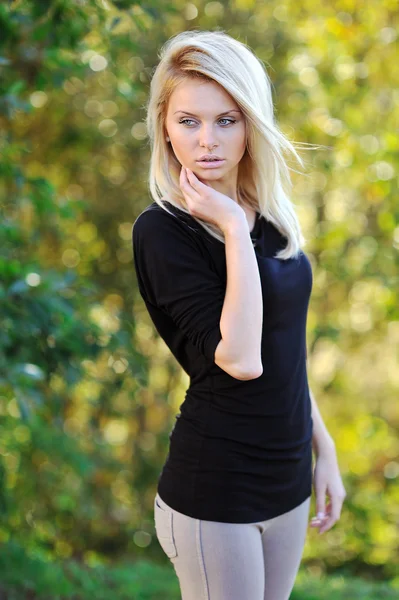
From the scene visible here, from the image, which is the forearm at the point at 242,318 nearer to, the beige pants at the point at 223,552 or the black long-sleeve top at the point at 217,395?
the black long-sleeve top at the point at 217,395

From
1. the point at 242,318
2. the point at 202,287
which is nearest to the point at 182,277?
the point at 202,287

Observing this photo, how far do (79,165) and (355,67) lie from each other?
1829 millimetres

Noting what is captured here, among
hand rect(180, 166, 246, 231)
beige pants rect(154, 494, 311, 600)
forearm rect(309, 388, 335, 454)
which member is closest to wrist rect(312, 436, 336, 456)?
forearm rect(309, 388, 335, 454)

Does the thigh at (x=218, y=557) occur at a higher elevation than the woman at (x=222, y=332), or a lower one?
lower

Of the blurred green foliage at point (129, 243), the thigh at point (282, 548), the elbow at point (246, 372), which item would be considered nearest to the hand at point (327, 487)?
the thigh at point (282, 548)

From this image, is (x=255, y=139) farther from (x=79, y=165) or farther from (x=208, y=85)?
(x=79, y=165)

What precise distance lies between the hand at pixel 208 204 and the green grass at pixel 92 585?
2.40 metres

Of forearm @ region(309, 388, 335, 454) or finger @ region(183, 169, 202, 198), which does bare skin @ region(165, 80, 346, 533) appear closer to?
finger @ region(183, 169, 202, 198)

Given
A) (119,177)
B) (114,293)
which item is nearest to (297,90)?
(119,177)

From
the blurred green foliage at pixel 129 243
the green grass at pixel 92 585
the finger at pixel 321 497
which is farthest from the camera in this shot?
the blurred green foliage at pixel 129 243

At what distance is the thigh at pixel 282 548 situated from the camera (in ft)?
5.36

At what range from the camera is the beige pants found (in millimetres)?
1526

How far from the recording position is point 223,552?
152 cm

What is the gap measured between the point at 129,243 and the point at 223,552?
11.0 ft
